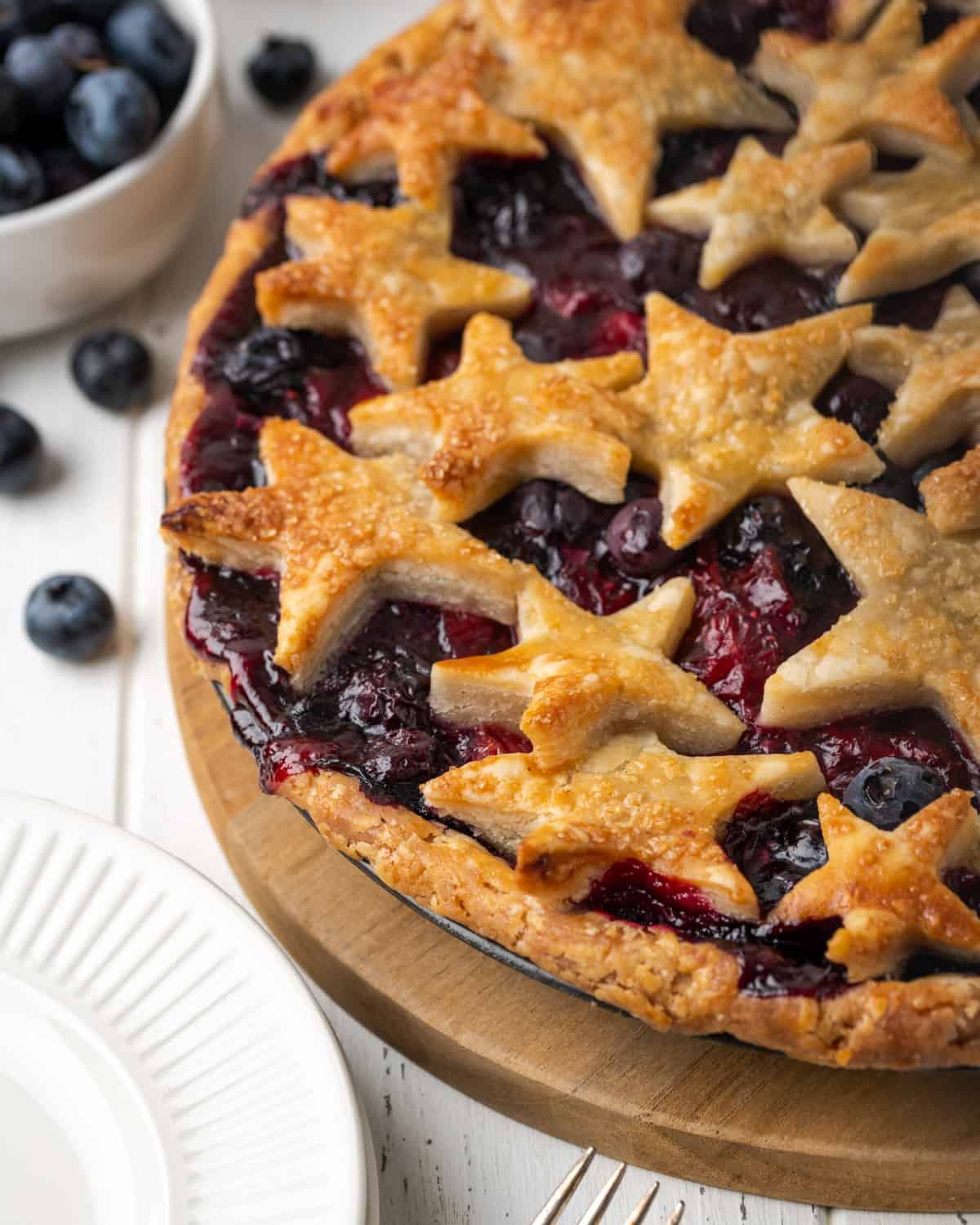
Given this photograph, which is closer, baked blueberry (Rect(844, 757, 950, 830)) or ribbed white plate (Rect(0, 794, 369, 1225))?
ribbed white plate (Rect(0, 794, 369, 1225))

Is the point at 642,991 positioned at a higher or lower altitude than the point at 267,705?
lower

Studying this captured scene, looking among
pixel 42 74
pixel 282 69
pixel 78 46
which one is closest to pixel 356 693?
pixel 42 74

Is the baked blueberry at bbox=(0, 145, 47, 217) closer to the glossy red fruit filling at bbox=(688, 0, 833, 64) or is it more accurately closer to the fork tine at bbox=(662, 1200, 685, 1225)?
the glossy red fruit filling at bbox=(688, 0, 833, 64)

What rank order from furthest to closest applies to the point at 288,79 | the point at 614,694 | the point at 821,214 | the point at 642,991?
the point at 288,79 < the point at 821,214 < the point at 614,694 < the point at 642,991

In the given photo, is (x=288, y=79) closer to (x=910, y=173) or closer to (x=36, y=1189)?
(x=910, y=173)

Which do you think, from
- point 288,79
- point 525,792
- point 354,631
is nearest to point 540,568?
point 354,631

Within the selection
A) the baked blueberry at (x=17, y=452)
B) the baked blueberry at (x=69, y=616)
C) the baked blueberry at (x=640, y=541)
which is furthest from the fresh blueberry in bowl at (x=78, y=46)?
the baked blueberry at (x=640, y=541)

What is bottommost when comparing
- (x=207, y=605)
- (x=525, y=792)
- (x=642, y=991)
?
(x=642, y=991)

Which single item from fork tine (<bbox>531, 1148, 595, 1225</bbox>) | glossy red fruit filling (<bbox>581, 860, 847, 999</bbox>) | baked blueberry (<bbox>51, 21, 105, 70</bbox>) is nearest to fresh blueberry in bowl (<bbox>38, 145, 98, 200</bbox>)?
baked blueberry (<bbox>51, 21, 105, 70</bbox>)
